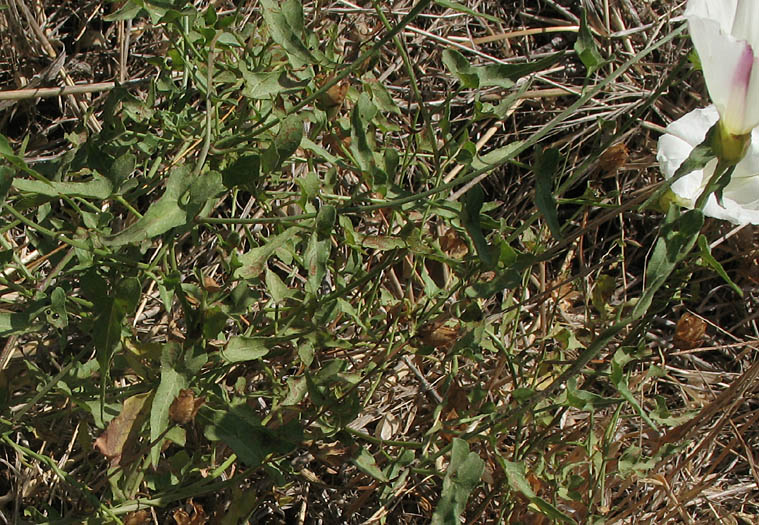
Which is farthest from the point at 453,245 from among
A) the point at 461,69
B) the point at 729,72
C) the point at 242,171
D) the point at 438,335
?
the point at 729,72

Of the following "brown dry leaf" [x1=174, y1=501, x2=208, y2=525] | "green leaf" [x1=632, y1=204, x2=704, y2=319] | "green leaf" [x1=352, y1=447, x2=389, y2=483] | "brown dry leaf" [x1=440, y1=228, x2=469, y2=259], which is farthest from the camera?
"brown dry leaf" [x1=440, y1=228, x2=469, y2=259]

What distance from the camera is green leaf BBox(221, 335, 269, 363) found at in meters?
1.17

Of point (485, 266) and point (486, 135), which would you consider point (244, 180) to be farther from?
point (486, 135)

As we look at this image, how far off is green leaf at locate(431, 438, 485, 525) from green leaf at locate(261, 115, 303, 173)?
448mm

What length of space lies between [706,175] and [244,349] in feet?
3.27

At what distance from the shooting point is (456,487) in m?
1.17

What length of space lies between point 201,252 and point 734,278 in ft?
4.24

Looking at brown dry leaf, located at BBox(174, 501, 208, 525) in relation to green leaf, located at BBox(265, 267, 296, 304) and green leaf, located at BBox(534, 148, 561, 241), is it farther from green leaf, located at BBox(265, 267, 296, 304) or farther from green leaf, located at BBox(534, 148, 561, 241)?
green leaf, located at BBox(534, 148, 561, 241)

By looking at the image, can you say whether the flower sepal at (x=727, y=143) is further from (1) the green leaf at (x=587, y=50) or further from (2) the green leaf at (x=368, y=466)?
(2) the green leaf at (x=368, y=466)

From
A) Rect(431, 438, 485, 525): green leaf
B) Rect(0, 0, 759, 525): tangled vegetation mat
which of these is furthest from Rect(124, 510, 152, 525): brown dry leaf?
Rect(431, 438, 485, 525): green leaf

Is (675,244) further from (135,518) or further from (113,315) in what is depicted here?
(135,518)

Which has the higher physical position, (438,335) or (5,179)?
(5,179)

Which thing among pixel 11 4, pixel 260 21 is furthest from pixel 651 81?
pixel 11 4

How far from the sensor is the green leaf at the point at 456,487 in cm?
115
